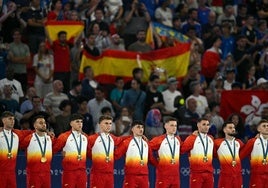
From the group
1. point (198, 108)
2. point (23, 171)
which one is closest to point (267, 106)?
point (198, 108)

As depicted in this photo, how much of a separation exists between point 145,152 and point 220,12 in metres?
11.1

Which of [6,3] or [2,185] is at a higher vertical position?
[6,3]

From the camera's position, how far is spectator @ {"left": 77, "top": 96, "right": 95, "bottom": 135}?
34.2 m

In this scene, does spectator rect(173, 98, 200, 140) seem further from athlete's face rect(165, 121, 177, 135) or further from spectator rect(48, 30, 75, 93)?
spectator rect(48, 30, 75, 93)

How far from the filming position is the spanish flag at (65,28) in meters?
36.8

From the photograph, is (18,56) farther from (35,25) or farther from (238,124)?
(238,124)

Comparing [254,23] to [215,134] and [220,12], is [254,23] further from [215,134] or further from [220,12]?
[215,134]

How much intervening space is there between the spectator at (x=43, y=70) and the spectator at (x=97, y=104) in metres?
1.38

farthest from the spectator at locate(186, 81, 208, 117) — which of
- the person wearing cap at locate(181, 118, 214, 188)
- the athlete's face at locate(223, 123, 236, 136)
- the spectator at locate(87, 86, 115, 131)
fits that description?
the person wearing cap at locate(181, 118, 214, 188)

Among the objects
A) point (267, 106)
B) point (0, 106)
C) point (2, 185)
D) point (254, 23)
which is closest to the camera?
point (2, 185)

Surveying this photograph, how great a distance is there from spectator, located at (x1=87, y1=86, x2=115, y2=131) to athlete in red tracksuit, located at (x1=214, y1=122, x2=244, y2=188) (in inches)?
158

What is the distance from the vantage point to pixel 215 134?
115ft

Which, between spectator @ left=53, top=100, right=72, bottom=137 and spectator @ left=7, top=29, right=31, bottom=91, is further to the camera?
spectator @ left=7, top=29, right=31, bottom=91

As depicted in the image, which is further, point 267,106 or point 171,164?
point 267,106
